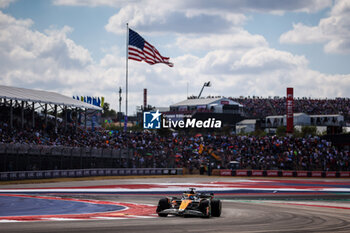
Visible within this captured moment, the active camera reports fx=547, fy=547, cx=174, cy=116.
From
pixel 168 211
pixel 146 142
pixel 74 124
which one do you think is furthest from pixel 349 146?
pixel 168 211

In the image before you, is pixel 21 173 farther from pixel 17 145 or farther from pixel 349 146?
pixel 349 146

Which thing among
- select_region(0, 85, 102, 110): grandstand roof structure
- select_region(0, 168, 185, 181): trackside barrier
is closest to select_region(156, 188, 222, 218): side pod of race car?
select_region(0, 168, 185, 181): trackside barrier

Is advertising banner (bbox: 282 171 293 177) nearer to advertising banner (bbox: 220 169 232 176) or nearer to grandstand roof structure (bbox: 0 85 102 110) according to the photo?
advertising banner (bbox: 220 169 232 176)

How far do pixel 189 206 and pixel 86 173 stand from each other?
2812 centimetres

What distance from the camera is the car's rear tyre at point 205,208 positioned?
1799cm

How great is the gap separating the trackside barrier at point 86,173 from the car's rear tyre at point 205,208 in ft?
75.2

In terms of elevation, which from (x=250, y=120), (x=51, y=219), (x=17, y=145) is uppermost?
(x=250, y=120)

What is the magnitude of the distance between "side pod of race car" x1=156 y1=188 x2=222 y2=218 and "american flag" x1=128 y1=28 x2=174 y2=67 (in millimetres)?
31726

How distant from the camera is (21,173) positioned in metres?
38.6

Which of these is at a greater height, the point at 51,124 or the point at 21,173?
the point at 51,124

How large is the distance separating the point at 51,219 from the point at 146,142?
3968 centimetres

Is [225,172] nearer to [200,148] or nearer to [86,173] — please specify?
[200,148]

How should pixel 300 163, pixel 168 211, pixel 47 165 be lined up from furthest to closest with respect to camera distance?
pixel 300 163, pixel 47 165, pixel 168 211

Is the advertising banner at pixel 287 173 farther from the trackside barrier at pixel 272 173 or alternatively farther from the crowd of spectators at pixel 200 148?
the crowd of spectators at pixel 200 148
